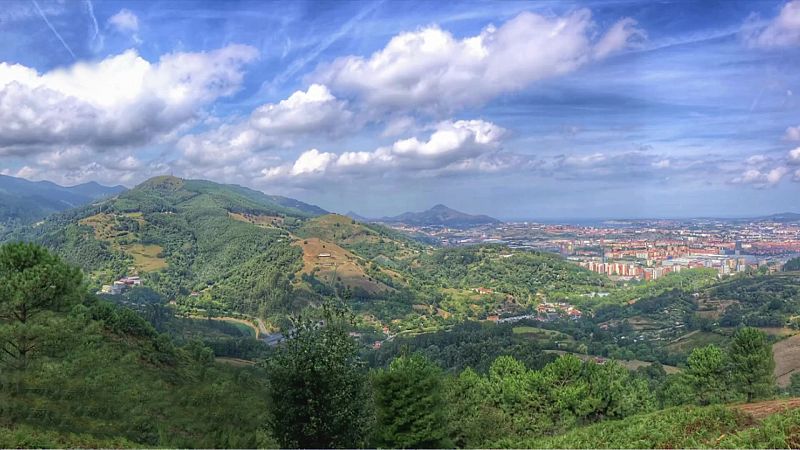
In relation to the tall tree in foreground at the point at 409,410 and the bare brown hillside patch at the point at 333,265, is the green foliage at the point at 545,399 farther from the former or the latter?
A: the bare brown hillside patch at the point at 333,265

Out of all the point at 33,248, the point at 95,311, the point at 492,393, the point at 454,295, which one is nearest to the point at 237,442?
the point at 33,248

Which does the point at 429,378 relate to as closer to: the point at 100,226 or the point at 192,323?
the point at 192,323

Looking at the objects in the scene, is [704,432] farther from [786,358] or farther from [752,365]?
[786,358]

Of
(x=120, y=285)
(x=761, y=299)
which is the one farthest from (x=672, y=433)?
(x=120, y=285)

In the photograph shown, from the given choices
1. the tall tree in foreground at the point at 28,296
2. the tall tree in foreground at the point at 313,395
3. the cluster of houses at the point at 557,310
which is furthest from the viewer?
the cluster of houses at the point at 557,310

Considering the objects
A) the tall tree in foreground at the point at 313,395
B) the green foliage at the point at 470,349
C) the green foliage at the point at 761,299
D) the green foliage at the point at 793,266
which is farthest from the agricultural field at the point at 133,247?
the green foliage at the point at 793,266
